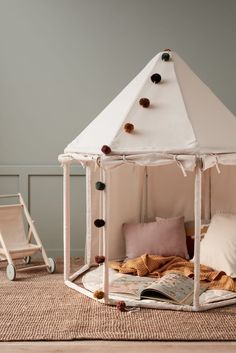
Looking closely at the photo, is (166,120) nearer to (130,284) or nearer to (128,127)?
(128,127)

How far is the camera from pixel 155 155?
3756mm

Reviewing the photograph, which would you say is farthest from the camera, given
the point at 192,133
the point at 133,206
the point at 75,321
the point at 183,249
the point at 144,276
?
the point at 133,206

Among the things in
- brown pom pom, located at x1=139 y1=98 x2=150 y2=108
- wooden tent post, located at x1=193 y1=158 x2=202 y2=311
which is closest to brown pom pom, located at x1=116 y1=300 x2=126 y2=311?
wooden tent post, located at x1=193 y1=158 x2=202 y2=311

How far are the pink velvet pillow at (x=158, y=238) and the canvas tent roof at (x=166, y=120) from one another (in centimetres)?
103

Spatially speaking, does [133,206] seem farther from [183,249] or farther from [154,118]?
[154,118]

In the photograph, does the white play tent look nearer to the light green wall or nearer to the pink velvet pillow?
the pink velvet pillow

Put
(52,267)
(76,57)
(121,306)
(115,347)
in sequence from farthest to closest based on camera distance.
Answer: (76,57)
(52,267)
(121,306)
(115,347)

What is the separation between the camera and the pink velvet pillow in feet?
15.8

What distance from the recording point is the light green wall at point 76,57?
5.44 meters

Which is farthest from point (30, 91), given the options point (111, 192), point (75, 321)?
point (75, 321)

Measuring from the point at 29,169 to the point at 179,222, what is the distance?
148 cm

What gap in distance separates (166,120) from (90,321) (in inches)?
55.4

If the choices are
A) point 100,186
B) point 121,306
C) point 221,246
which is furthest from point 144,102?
point 121,306

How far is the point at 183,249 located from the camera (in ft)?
15.9
